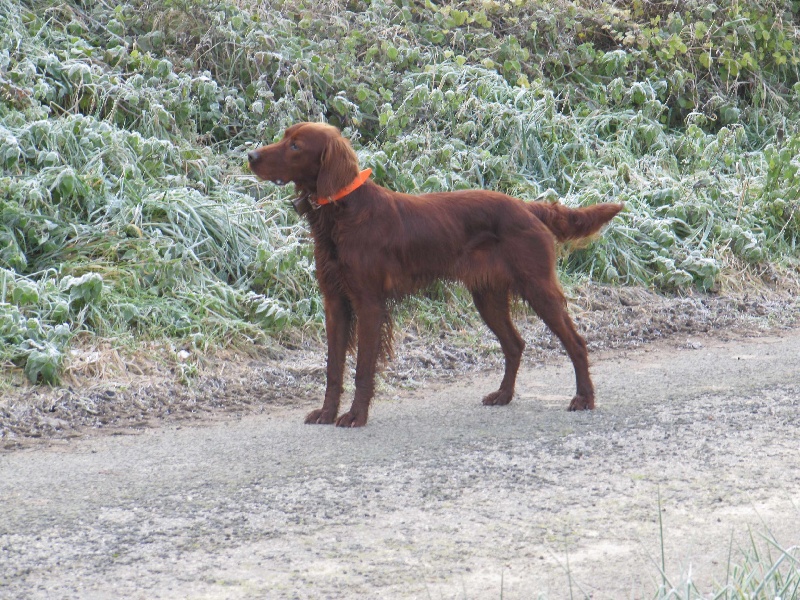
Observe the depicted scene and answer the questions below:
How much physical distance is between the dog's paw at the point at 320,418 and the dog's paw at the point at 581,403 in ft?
3.95

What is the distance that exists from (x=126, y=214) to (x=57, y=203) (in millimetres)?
464

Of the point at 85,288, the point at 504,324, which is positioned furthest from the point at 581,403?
the point at 85,288

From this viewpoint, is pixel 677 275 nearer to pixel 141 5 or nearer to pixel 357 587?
pixel 141 5

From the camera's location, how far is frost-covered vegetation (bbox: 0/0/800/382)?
6.79 m

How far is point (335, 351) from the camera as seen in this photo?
5.22 m

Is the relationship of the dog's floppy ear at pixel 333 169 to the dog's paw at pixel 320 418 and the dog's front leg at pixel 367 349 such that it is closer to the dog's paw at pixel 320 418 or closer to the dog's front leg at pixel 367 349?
the dog's front leg at pixel 367 349

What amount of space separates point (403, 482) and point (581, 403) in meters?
1.62

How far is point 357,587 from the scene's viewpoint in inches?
118

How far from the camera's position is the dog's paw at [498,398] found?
554 cm

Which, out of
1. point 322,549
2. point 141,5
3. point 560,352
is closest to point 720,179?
point 560,352

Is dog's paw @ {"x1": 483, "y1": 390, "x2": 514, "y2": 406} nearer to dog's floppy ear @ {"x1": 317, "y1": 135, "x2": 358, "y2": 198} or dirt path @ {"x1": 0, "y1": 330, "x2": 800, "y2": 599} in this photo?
dirt path @ {"x1": 0, "y1": 330, "x2": 800, "y2": 599}

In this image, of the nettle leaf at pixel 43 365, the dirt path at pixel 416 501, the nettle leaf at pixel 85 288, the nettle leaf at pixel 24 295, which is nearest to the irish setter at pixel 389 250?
the dirt path at pixel 416 501

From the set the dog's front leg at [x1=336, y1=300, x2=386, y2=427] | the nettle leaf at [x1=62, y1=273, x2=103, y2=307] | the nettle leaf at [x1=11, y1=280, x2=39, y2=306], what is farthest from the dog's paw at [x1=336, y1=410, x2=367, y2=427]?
the nettle leaf at [x1=11, y1=280, x2=39, y2=306]

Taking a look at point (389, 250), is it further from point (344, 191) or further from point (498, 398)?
point (498, 398)
